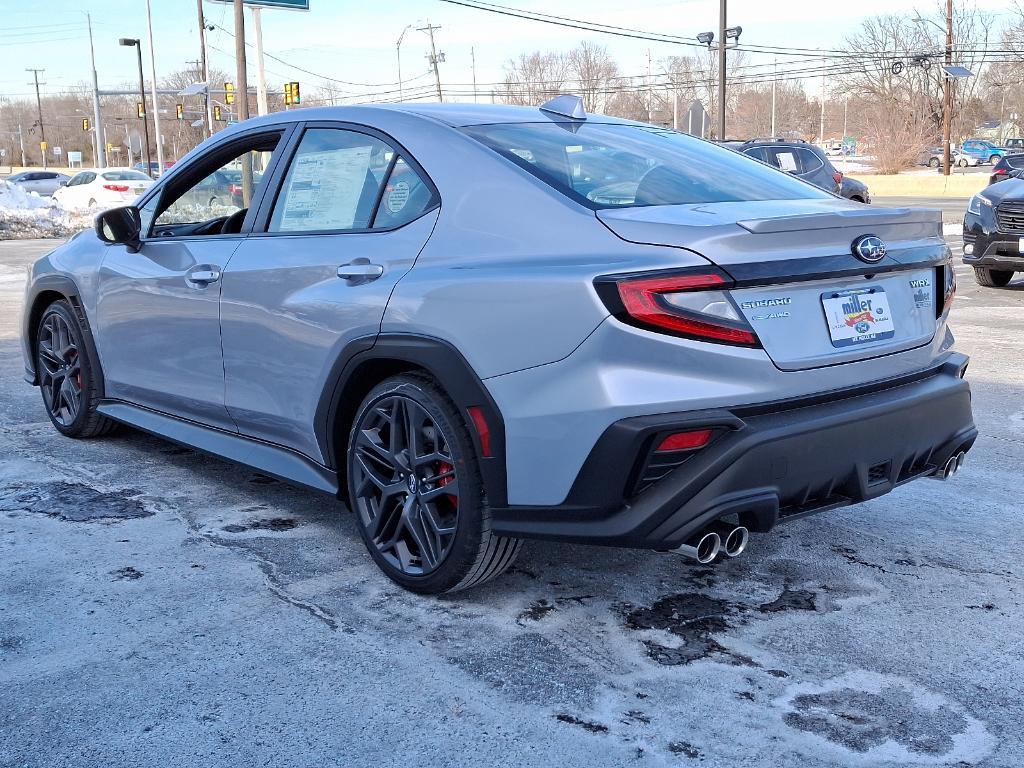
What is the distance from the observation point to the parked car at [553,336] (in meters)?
2.88

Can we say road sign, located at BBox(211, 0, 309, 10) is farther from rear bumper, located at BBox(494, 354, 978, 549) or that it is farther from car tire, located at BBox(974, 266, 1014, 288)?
rear bumper, located at BBox(494, 354, 978, 549)

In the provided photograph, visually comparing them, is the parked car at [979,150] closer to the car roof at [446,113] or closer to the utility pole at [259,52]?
the utility pole at [259,52]

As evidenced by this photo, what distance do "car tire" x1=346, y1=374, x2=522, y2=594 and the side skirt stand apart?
0.78 feet

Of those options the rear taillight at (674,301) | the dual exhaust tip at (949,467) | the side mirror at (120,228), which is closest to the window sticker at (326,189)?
the side mirror at (120,228)

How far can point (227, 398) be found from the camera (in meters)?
4.24

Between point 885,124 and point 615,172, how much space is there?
52001 mm

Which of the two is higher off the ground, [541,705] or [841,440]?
[841,440]

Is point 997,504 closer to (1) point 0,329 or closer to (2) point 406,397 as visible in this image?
(2) point 406,397

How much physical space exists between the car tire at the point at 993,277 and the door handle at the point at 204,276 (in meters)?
9.38

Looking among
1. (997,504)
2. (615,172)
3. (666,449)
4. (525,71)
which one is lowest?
(997,504)

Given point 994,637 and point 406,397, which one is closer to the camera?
point 994,637

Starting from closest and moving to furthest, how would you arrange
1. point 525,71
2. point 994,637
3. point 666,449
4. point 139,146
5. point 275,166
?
1. point 666,449
2. point 994,637
3. point 275,166
4. point 139,146
5. point 525,71

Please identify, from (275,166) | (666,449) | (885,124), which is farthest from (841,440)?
(885,124)

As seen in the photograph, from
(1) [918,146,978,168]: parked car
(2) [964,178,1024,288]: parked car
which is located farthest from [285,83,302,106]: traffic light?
(1) [918,146,978,168]: parked car
